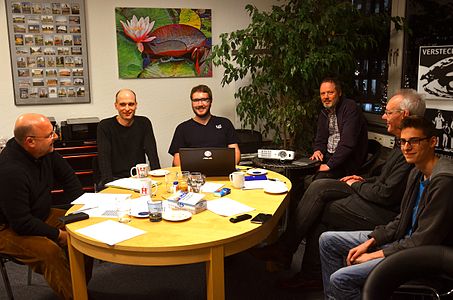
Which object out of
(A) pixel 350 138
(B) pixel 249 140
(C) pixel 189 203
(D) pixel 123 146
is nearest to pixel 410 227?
(C) pixel 189 203

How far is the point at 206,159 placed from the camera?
271cm

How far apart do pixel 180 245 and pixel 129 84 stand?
294 cm

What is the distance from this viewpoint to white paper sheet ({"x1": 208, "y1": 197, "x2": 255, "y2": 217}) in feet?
7.09

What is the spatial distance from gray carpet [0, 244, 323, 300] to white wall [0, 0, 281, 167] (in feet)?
5.38

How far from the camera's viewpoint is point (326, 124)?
3809 mm

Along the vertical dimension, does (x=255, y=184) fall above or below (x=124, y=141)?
below

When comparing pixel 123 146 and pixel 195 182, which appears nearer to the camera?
pixel 195 182

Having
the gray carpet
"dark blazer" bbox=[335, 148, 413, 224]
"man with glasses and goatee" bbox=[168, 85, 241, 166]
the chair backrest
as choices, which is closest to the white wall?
the chair backrest

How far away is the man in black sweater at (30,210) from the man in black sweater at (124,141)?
0.84m

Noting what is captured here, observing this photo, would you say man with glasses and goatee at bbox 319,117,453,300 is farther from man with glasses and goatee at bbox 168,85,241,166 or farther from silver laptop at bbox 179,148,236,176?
man with glasses and goatee at bbox 168,85,241,166

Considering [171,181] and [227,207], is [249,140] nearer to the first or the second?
[171,181]

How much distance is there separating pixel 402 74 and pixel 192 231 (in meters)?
2.90

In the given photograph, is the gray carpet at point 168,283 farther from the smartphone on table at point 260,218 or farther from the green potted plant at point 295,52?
the green potted plant at point 295,52

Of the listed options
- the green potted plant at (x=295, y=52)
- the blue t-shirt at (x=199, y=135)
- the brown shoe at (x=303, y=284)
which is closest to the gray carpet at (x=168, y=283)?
the brown shoe at (x=303, y=284)
